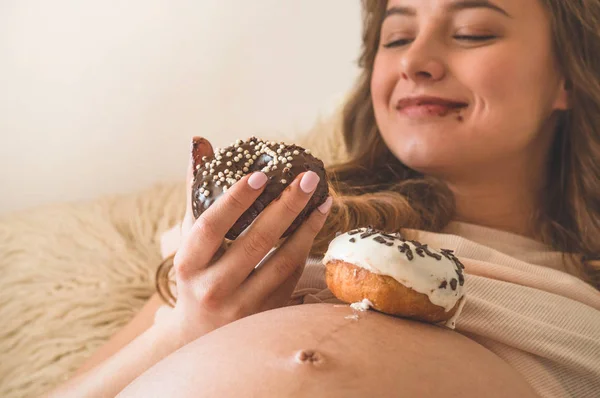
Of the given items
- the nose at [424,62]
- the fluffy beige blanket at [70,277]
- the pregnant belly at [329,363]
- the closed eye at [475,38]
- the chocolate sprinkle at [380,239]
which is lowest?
the fluffy beige blanket at [70,277]

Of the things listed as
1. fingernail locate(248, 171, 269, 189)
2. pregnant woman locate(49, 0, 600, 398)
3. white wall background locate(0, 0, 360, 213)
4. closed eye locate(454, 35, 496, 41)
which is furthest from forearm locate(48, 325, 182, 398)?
white wall background locate(0, 0, 360, 213)

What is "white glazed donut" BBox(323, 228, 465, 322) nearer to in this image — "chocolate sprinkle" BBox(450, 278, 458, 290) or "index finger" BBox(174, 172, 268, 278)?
"chocolate sprinkle" BBox(450, 278, 458, 290)

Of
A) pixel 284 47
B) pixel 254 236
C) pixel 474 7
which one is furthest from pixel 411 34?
pixel 284 47

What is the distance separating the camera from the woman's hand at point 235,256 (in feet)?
2.23

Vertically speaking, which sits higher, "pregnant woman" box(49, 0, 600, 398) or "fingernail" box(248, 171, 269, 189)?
"fingernail" box(248, 171, 269, 189)

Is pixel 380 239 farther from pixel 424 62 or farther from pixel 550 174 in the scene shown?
pixel 550 174

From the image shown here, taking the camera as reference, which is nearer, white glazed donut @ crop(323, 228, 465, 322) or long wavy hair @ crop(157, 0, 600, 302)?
white glazed donut @ crop(323, 228, 465, 322)

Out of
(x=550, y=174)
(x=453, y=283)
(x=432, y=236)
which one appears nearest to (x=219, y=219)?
(x=453, y=283)

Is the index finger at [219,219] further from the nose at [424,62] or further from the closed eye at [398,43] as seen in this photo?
the closed eye at [398,43]

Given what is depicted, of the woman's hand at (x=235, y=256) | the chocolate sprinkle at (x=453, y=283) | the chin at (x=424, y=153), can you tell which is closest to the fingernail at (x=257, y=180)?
the woman's hand at (x=235, y=256)

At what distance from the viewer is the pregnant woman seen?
63 cm

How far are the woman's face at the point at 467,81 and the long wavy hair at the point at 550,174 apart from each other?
62 mm

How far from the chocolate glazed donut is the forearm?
7.5 inches

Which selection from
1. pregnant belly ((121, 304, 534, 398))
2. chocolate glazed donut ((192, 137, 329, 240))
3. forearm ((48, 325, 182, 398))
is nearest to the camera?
pregnant belly ((121, 304, 534, 398))
